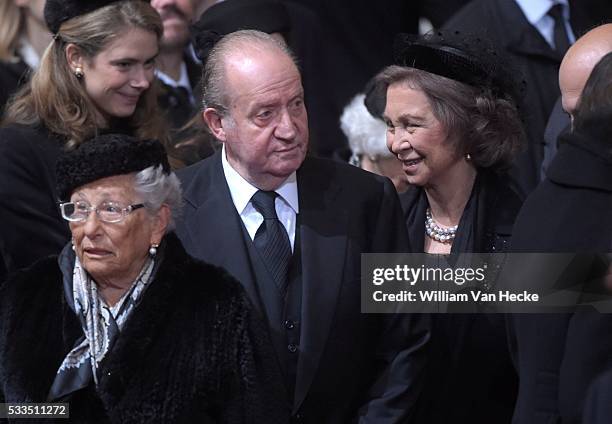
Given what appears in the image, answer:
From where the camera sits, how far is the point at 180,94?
557cm

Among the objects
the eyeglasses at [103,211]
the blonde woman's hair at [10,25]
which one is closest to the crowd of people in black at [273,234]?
the eyeglasses at [103,211]

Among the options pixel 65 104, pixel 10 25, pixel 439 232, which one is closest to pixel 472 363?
pixel 439 232

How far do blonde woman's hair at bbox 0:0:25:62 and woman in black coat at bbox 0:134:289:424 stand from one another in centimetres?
216

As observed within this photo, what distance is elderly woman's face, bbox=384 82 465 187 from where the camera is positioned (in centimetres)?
420

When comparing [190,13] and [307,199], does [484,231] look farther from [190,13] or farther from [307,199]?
[190,13]

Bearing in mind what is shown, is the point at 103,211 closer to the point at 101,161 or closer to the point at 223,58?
the point at 101,161

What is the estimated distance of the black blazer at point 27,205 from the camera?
4.38 meters

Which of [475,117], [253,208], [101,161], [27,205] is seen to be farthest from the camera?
[27,205]

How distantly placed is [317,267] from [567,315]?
35.2 inches

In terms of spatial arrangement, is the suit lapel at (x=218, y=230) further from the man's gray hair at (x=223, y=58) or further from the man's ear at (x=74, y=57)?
the man's ear at (x=74, y=57)

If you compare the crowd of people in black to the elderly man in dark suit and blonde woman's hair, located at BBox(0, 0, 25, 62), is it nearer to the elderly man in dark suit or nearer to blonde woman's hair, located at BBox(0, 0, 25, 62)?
the elderly man in dark suit

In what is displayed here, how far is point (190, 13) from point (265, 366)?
2604mm

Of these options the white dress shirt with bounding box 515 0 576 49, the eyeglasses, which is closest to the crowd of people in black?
the eyeglasses

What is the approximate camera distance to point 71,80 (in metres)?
4.60
